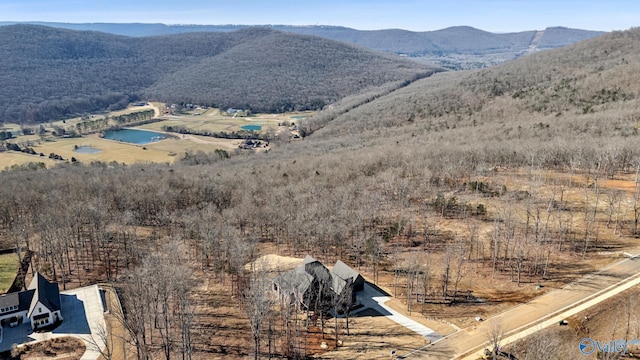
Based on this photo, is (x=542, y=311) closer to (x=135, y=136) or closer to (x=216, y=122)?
(x=135, y=136)

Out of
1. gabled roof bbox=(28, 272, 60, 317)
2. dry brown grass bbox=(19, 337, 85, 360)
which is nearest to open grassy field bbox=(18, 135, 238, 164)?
gabled roof bbox=(28, 272, 60, 317)

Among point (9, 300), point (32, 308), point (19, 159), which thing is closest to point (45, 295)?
point (32, 308)

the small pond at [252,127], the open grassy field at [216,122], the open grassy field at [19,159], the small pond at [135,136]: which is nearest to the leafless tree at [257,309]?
the open grassy field at [19,159]

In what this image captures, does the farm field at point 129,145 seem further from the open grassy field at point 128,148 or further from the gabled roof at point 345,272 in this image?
the gabled roof at point 345,272

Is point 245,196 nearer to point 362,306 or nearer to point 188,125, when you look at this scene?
point 362,306
